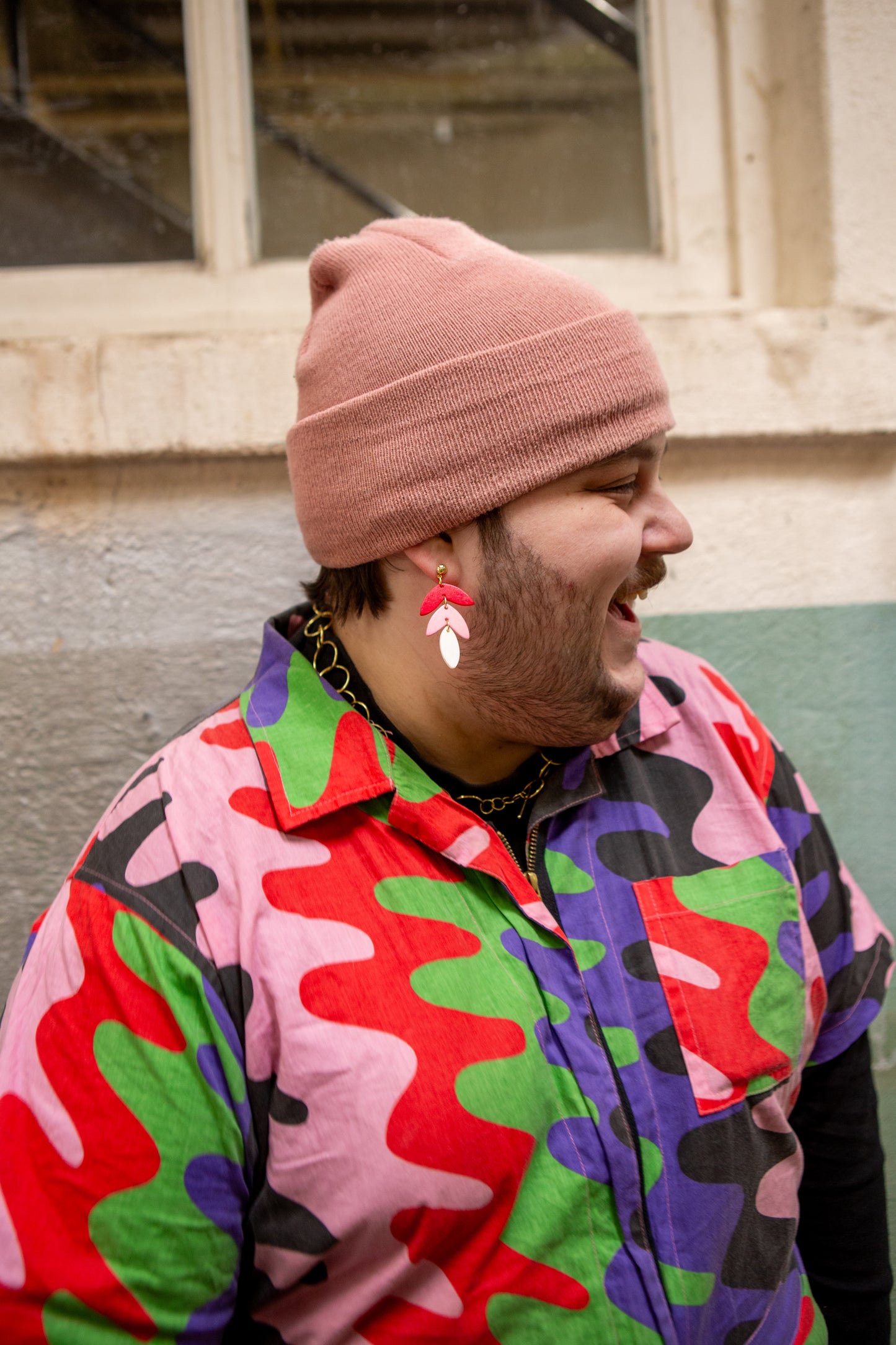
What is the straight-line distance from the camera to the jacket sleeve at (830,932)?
1.15m

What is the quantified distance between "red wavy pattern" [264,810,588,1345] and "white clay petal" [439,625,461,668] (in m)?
0.28

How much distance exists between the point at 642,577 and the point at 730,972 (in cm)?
48

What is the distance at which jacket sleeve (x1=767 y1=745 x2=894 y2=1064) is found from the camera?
1.15 metres

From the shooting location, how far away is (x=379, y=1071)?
0.84 m

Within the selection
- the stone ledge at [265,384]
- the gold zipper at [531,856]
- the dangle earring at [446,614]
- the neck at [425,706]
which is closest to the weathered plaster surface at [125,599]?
the stone ledge at [265,384]

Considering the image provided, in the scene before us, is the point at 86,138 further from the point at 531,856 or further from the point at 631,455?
the point at 531,856

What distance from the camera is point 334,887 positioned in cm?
91

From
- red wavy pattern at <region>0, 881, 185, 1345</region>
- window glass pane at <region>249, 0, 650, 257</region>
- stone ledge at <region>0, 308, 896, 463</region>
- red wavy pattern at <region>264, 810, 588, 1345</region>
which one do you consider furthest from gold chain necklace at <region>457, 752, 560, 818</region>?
window glass pane at <region>249, 0, 650, 257</region>

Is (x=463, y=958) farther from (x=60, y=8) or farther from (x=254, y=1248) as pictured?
(x=60, y=8)

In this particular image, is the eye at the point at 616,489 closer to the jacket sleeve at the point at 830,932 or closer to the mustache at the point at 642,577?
the mustache at the point at 642,577

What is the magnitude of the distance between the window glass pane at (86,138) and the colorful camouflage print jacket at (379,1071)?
98cm

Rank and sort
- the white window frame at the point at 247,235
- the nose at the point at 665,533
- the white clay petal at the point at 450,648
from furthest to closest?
the white window frame at the point at 247,235
the nose at the point at 665,533
the white clay petal at the point at 450,648

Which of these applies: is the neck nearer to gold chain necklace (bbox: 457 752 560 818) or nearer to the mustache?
gold chain necklace (bbox: 457 752 560 818)

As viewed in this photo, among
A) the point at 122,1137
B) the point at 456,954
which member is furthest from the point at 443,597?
the point at 122,1137
